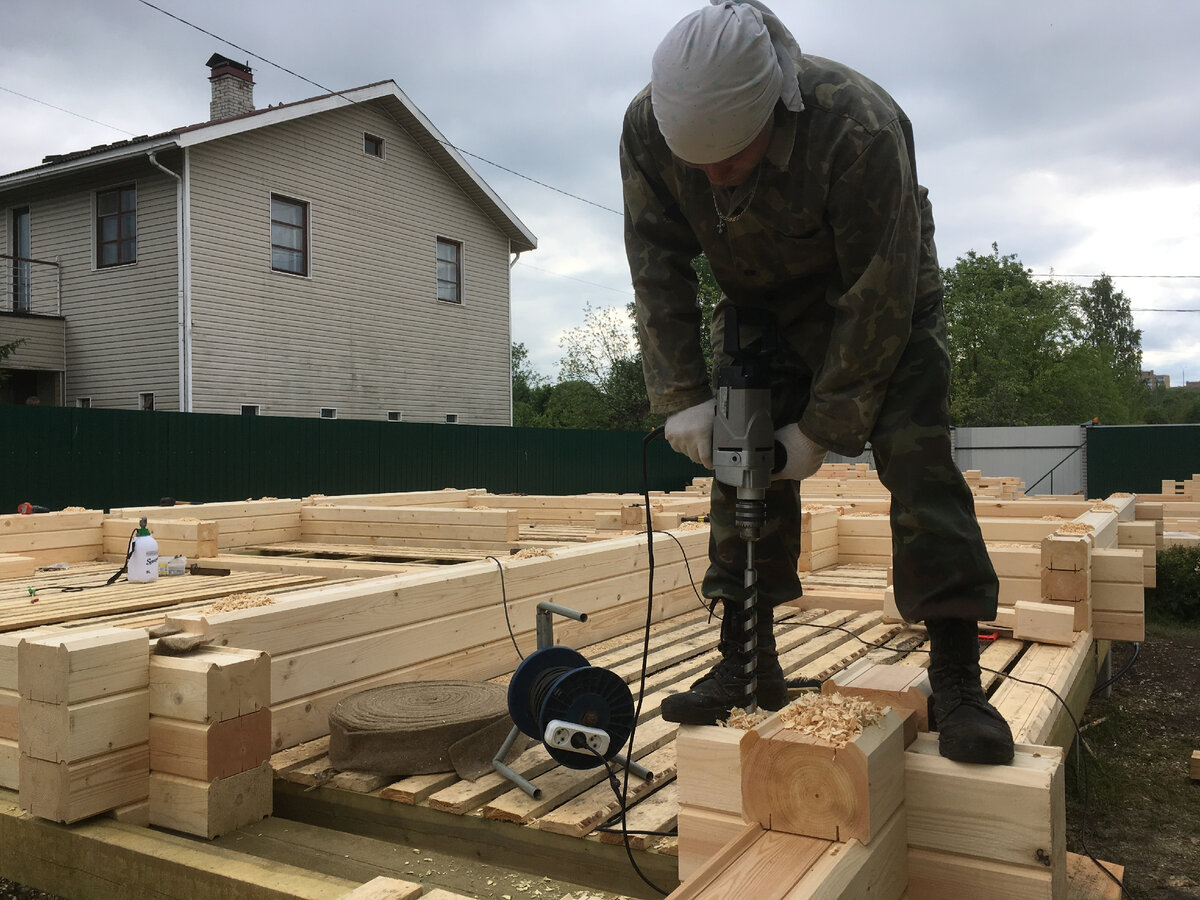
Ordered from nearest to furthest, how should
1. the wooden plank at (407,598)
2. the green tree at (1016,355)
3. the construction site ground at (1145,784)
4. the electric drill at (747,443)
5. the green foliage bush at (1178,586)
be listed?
the electric drill at (747,443) < the wooden plank at (407,598) < the construction site ground at (1145,784) < the green foliage bush at (1178,586) < the green tree at (1016,355)

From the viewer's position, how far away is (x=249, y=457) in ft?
38.2

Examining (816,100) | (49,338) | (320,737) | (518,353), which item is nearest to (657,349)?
(816,100)

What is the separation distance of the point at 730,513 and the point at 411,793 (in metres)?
1.24

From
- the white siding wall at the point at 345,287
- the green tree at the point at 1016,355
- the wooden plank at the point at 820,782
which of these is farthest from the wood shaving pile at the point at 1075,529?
the green tree at the point at 1016,355

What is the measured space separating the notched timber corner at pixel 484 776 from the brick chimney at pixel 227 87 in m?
13.1

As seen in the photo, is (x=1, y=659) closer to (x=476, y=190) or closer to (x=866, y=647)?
(x=866, y=647)

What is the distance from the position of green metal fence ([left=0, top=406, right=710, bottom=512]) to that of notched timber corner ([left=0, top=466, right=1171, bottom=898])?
5273 mm

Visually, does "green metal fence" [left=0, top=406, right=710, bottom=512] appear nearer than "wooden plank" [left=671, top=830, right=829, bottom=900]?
No

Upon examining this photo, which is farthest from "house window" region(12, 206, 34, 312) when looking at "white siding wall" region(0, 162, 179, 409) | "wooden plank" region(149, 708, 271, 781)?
"wooden plank" region(149, 708, 271, 781)

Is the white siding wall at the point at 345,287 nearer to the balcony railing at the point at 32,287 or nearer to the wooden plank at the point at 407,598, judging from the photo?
the balcony railing at the point at 32,287

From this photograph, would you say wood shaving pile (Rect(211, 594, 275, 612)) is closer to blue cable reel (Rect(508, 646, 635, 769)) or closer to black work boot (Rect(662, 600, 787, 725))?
blue cable reel (Rect(508, 646, 635, 769))

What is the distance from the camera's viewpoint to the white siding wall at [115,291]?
43.8ft

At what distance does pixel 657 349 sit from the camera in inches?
85.0

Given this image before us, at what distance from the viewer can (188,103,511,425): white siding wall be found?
13.6 m
